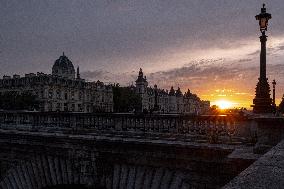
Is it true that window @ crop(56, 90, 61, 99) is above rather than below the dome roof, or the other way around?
below

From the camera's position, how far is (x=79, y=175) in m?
11.8

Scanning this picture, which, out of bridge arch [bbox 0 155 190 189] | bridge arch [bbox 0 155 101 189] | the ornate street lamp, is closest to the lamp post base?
the ornate street lamp

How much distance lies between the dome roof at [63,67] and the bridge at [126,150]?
111 m

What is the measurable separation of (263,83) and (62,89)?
93.4 m

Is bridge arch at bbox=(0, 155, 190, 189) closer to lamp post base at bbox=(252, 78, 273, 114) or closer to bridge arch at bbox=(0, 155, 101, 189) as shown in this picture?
bridge arch at bbox=(0, 155, 101, 189)

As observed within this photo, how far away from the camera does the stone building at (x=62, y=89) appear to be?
312ft

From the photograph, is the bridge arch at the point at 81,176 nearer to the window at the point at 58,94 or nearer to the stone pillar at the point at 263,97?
the stone pillar at the point at 263,97

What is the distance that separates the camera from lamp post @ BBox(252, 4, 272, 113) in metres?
11.6

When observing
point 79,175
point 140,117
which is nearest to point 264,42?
point 140,117

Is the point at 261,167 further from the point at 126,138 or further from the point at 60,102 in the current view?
the point at 60,102

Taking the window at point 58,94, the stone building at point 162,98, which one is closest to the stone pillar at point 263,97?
the window at point 58,94

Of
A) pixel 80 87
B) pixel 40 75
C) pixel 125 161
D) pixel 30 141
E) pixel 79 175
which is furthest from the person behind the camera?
pixel 80 87

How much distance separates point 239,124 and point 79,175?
5.82 m

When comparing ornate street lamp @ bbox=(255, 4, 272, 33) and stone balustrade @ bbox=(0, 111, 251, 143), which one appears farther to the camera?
ornate street lamp @ bbox=(255, 4, 272, 33)
